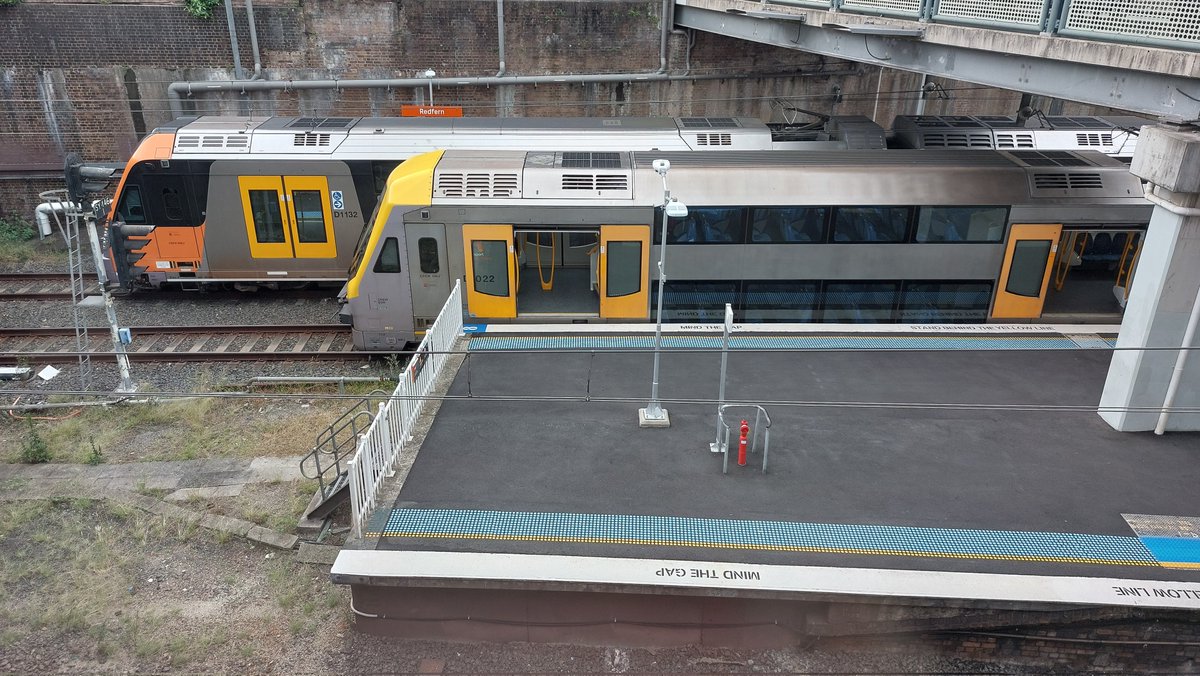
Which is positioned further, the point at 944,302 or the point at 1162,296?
the point at 944,302

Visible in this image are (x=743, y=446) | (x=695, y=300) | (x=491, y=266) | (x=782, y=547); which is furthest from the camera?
(x=695, y=300)

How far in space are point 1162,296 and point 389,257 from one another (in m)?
11.0

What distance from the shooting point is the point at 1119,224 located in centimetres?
1343

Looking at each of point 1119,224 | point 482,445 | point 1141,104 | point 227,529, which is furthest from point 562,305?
point 1119,224

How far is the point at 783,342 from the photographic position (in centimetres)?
1255

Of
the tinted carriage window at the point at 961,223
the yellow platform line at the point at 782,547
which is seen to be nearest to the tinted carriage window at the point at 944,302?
the tinted carriage window at the point at 961,223

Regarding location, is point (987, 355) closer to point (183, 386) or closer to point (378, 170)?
point (378, 170)

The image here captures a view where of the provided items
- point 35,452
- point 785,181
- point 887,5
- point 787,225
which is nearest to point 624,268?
point 787,225

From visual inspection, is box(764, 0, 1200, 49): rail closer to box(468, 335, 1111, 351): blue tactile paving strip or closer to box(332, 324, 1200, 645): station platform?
box(332, 324, 1200, 645): station platform

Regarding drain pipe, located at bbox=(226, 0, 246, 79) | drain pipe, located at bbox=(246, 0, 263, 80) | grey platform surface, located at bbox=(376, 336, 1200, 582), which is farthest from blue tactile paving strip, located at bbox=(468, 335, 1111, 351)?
drain pipe, located at bbox=(226, 0, 246, 79)

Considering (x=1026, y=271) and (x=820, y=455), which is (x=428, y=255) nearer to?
(x=820, y=455)

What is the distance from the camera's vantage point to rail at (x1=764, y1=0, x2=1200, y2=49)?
7.61m

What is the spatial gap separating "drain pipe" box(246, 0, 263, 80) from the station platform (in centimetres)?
1692

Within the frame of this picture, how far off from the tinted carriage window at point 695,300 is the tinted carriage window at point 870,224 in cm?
200
